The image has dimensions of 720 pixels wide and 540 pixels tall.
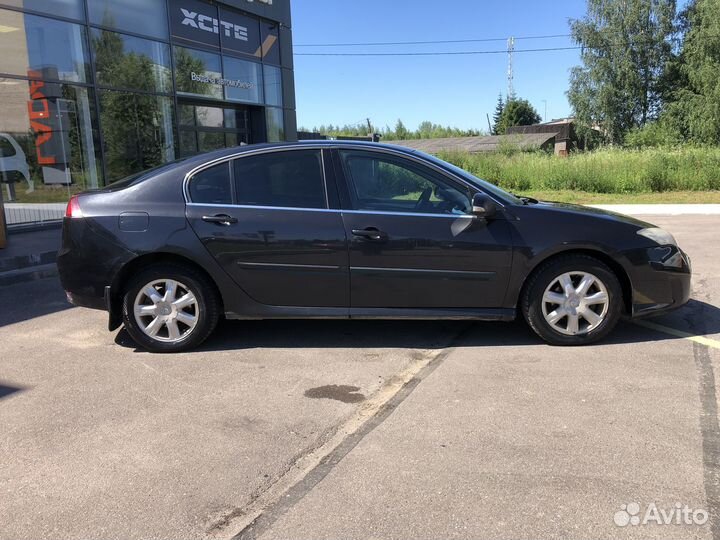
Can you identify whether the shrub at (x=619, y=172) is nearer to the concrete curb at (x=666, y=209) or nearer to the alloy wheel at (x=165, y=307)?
the concrete curb at (x=666, y=209)

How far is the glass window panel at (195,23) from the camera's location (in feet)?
50.5

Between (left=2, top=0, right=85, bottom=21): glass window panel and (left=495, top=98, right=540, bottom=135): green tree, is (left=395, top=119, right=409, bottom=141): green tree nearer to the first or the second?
(left=495, top=98, right=540, bottom=135): green tree

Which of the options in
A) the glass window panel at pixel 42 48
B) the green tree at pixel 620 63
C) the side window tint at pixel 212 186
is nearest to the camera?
the side window tint at pixel 212 186

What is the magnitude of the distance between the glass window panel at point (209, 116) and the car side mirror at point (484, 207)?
13875 millimetres

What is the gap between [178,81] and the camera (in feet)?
51.3

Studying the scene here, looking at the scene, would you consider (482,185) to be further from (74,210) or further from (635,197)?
(635,197)

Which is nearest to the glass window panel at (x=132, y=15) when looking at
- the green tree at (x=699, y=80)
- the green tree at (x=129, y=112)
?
the green tree at (x=129, y=112)

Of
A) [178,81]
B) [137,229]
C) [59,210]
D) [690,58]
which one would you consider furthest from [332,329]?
[690,58]

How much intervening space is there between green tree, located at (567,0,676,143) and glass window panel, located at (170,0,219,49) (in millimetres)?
31709

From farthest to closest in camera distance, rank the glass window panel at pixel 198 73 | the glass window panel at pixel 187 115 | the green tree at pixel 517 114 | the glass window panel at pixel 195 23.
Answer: the green tree at pixel 517 114, the glass window panel at pixel 187 115, the glass window panel at pixel 198 73, the glass window panel at pixel 195 23

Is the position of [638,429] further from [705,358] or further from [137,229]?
[137,229]

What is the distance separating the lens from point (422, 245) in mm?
4527

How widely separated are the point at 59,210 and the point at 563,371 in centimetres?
1209

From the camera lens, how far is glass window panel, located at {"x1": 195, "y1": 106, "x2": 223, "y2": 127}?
16728 mm
